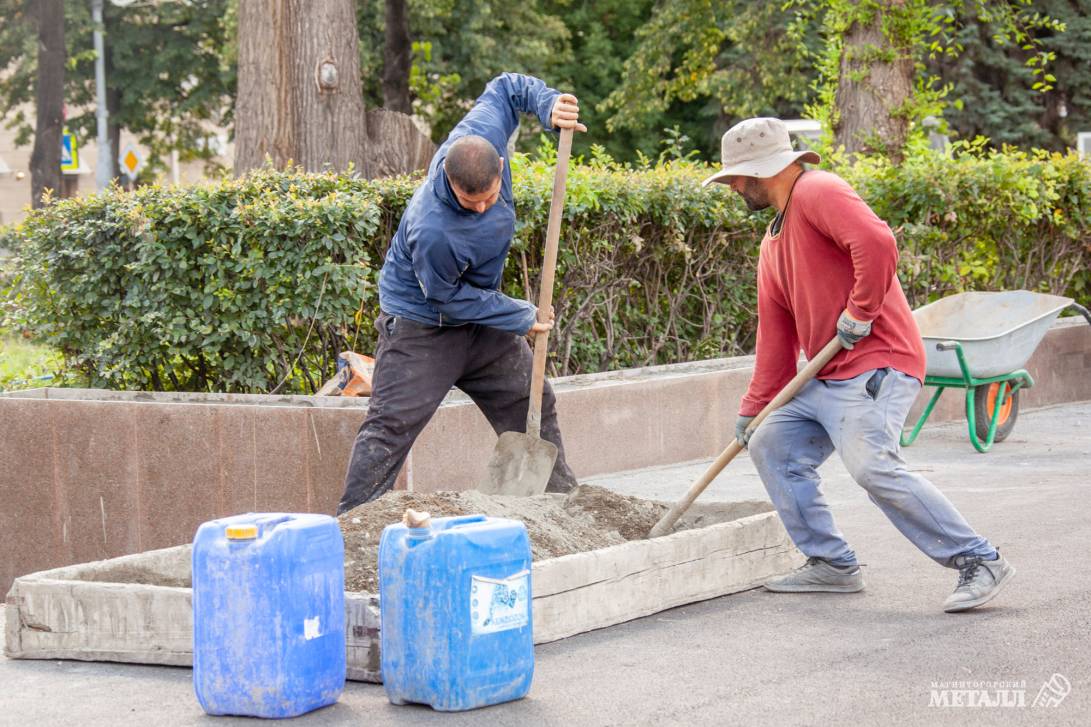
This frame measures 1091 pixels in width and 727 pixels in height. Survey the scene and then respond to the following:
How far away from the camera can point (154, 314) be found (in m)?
7.96

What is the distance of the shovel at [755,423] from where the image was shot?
5395mm

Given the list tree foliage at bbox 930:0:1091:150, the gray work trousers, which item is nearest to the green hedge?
the gray work trousers

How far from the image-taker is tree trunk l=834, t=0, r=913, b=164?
13.4m

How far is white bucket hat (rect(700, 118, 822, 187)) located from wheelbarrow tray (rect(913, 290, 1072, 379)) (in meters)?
4.42

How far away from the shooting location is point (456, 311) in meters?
6.10

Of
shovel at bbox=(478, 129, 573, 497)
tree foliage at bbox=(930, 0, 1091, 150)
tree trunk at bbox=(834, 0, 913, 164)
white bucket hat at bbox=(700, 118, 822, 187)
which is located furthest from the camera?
tree foliage at bbox=(930, 0, 1091, 150)

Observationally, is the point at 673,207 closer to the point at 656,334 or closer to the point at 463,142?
the point at 656,334

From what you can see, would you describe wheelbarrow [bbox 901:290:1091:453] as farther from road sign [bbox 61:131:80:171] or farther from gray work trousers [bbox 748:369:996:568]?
road sign [bbox 61:131:80:171]

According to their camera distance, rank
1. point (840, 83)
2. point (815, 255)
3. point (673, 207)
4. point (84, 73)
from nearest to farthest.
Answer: point (815, 255) < point (673, 207) < point (840, 83) < point (84, 73)

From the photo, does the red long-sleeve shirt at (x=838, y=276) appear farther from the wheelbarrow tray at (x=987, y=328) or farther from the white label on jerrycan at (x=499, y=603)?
the wheelbarrow tray at (x=987, y=328)

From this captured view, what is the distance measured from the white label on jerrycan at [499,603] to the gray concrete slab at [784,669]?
11.1 inches

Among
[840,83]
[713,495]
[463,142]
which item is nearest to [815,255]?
[463,142]

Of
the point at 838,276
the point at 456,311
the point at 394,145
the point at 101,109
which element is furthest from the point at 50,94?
the point at 838,276

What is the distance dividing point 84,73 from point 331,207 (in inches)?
1136
